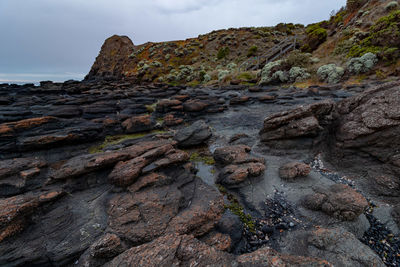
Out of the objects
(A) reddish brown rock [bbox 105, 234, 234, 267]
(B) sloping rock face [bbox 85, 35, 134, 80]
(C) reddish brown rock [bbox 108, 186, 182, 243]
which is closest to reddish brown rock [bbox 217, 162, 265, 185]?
(C) reddish brown rock [bbox 108, 186, 182, 243]

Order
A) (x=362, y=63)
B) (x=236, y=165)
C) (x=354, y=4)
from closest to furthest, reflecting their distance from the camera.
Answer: (x=236, y=165) → (x=362, y=63) → (x=354, y=4)

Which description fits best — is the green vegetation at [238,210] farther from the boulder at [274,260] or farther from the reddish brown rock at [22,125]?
the reddish brown rock at [22,125]

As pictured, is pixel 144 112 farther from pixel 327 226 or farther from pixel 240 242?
pixel 327 226

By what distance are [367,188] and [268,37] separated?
72.5m

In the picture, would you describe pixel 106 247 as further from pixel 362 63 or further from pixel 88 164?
pixel 362 63

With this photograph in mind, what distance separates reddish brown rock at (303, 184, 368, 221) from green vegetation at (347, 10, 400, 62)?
25.5m

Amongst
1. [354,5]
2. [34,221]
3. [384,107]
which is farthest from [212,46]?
[34,221]

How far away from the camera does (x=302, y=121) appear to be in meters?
9.37

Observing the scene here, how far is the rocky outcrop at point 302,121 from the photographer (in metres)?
9.18

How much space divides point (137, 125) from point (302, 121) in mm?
11404

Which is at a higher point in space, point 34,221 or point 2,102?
point 2,102

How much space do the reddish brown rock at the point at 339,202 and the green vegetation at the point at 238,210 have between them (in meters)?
2.05

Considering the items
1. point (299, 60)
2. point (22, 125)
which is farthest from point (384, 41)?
point (22, 125)

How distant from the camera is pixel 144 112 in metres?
18.4
